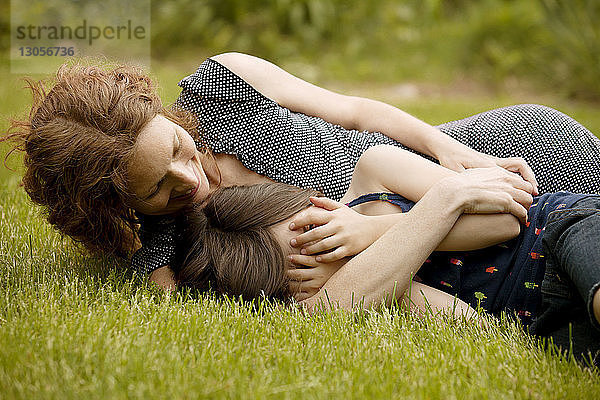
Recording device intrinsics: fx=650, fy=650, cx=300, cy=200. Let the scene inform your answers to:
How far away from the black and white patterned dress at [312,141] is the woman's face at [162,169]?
0.37 m

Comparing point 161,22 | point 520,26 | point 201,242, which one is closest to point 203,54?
point 161,22

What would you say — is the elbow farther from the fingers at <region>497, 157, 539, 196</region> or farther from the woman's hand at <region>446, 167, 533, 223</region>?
the woman's hand at <region>446, 167, 533, 223</region>

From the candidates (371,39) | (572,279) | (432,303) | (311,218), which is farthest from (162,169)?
(371,39)

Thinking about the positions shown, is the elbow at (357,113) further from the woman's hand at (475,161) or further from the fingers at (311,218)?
the fingers at (311,218)

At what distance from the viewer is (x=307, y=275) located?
206 cm

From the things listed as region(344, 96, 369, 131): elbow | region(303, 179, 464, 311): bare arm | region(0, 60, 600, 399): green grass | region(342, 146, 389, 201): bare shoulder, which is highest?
region(344, 96, 369, 131): elbow

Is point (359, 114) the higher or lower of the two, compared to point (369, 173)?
higher

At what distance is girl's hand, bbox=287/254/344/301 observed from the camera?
6.73ft

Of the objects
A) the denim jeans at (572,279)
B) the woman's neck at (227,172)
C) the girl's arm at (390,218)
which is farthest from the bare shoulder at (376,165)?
the denim jeans at (572,279)

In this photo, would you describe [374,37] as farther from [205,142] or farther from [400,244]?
[400,244]

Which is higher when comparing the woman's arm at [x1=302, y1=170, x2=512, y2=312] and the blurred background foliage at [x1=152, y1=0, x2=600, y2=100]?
the blurred background foliage at [x1=152, y1=0, x2=600, y2=100]

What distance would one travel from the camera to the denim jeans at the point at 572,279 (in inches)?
64.1

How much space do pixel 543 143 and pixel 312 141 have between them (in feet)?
3.07

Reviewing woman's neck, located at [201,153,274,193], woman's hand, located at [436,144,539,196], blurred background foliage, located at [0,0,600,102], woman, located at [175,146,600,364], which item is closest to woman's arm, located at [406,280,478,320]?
woman, located at [175,146,600,364]
